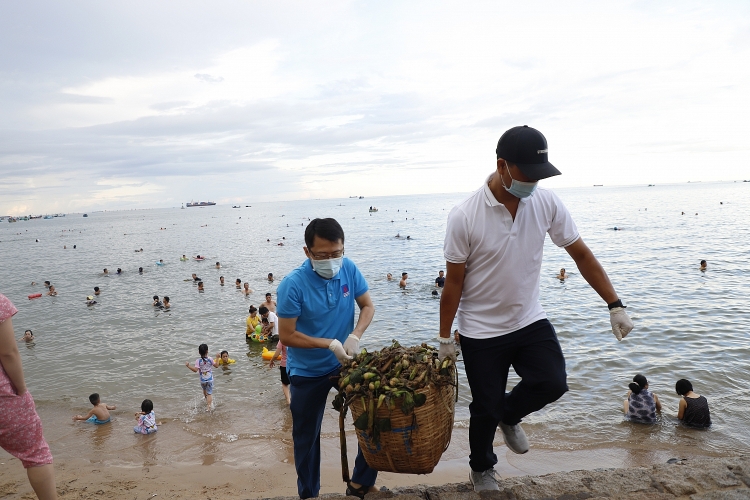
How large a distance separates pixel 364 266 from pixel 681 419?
80.1 ft

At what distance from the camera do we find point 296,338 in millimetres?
3369

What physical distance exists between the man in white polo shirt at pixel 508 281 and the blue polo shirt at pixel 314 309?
0.76 metres

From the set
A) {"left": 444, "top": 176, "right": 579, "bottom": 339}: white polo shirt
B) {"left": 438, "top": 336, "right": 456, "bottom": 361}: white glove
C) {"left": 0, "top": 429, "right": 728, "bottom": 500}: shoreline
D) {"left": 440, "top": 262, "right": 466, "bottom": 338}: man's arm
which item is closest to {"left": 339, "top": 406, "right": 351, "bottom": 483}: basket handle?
{"left": 438, "top": 336, "right": 456, "bottom": 361}: white glove

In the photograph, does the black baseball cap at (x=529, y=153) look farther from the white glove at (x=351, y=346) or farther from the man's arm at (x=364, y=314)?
the white glove at (x=351, y=346)

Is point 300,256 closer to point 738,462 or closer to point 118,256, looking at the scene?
point 118,256

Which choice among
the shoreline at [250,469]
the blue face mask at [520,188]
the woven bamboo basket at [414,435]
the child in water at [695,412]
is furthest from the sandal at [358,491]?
the child in water at [695,412]

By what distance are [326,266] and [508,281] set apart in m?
1.25

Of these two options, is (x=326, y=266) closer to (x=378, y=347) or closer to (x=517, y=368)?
(x=517, y=368)

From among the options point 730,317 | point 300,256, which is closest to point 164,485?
point 730,317

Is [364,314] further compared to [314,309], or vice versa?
[364,314]

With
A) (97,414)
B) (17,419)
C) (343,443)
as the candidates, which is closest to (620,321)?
(343,443)

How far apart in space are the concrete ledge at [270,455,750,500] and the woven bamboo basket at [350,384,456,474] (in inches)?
19.8

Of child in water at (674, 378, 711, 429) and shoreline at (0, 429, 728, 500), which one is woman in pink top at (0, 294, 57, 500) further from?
child in water at (674, 378, 711, 429)

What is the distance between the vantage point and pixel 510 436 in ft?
11.8
